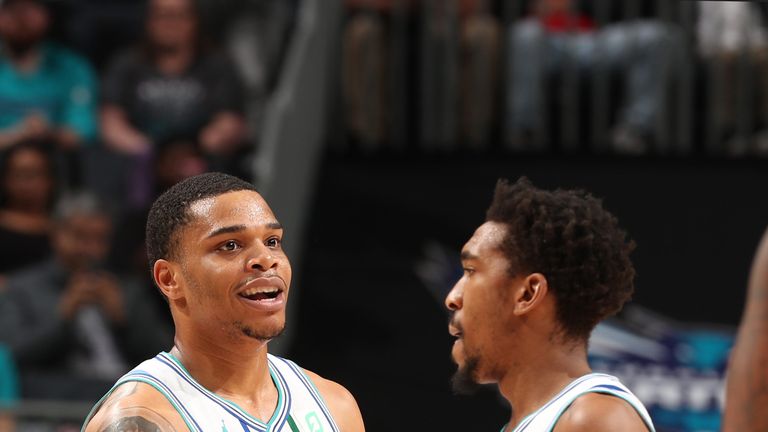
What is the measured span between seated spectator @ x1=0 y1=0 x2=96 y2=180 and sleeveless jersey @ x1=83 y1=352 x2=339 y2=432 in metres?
5.35

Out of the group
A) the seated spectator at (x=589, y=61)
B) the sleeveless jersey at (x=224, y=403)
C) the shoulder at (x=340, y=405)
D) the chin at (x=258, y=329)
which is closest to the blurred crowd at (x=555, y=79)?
the seated spectator at (x=589, y=61)

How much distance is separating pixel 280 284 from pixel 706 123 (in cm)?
537

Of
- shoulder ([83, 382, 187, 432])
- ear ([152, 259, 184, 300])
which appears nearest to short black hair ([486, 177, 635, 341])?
ear ([152, 259, 184, 300])

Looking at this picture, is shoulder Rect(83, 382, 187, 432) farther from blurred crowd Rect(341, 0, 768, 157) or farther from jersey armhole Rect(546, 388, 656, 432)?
blurred crowd Rect(341, 0, 768, 157)

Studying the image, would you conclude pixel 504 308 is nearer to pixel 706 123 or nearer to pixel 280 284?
pixel 280 284

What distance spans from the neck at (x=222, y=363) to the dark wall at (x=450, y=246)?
4280 millimetres

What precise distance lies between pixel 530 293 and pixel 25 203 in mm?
5457

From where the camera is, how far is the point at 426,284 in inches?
311

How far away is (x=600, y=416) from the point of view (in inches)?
124

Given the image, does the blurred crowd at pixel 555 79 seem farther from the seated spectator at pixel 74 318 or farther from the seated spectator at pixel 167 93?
the seated spectator at pixel 74 318

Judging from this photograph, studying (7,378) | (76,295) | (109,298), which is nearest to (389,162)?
(109,298)

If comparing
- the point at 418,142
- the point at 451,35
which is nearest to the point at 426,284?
the point at 418,142

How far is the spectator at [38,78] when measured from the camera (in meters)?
8.53

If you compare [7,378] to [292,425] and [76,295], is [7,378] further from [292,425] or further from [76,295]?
[292,425]
